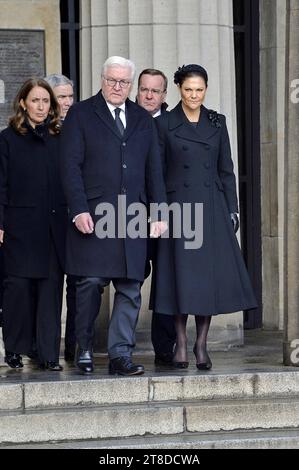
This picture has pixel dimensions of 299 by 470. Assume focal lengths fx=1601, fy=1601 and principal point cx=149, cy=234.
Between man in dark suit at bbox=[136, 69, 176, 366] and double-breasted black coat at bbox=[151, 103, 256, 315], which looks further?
man in dark suit at bbox=[136, 69, 176, 366]

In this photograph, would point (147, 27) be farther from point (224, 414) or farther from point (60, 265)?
point (224, 414)

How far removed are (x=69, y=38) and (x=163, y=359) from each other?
315 cm

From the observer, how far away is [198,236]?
33.8ft

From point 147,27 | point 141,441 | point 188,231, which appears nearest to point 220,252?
point 188,231

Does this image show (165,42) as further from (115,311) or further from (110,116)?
(115,311)

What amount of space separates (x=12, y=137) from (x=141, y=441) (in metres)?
2.31

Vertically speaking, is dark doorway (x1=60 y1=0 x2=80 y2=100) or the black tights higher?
dark doorway (x1=60 y1=0 x2=80 y2=100)

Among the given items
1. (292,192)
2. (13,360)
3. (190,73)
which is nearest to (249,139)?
(292,192)

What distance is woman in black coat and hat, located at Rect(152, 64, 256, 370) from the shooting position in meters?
10.2

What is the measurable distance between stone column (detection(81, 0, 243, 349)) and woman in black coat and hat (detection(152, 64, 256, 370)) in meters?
1.66

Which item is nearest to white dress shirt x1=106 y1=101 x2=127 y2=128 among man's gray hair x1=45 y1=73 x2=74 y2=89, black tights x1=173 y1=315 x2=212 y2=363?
man's gray hair x1=45 y1=73 x2=74 y2=89

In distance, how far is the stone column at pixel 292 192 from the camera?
34.3 ft

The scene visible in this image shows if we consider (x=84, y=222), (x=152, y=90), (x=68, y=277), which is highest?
(x=152, y=90)

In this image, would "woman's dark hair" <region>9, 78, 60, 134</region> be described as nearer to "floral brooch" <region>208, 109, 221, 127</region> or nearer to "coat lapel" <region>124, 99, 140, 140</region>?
"coat lapel" <region>124, 99, 140, 140</region>
